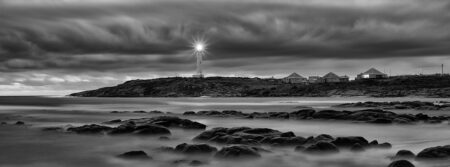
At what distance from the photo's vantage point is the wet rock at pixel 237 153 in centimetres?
1237

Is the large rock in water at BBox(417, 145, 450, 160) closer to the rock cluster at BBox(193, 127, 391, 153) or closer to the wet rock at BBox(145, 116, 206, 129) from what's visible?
the rock cluster at BBox(193, 127, 391, 153)

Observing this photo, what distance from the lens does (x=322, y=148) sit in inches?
528

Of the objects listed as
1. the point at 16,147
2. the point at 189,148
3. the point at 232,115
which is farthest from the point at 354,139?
the point at 232,115

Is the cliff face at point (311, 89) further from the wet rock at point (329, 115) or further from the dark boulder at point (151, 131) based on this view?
the dark boulder at point (151, 131)

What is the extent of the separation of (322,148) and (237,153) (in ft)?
9.76

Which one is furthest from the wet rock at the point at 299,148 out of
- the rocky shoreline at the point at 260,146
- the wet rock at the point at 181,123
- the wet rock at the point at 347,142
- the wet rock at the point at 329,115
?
the wet rock at the point at 329,115

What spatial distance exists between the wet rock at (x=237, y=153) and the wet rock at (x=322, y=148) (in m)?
1.85

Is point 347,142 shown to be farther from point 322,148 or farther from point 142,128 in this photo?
point 142,128

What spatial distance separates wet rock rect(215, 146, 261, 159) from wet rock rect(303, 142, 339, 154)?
185cm

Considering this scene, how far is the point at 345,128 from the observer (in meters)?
23.6

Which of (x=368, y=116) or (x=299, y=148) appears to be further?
(x=368, y=116)

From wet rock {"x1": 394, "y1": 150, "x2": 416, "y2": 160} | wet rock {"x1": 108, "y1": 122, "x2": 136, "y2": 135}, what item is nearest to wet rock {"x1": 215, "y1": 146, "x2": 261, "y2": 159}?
wet rock {"x1": 394, "y1": 150, "x2": 416, "y2": 160}

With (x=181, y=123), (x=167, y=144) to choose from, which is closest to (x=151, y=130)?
(x=167, y=144)

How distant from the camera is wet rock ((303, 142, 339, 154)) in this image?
43.7ft
